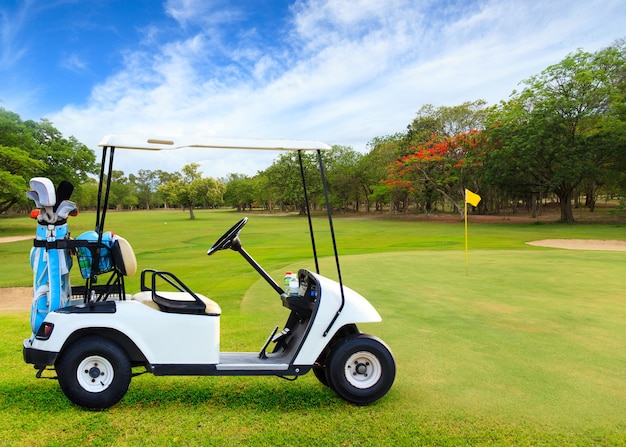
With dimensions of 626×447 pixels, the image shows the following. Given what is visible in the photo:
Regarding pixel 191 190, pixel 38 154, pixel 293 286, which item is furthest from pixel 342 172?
pixel 293 286

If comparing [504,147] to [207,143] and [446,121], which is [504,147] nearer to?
[446,121]

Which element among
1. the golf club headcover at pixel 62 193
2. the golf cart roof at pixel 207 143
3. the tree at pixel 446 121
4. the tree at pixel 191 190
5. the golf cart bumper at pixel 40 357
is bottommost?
the golf cart bumper at pixel 40 357

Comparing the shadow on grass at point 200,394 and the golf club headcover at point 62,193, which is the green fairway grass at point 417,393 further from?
the golf club headcover at point 62,193

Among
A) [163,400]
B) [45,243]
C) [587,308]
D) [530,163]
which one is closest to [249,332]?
[163,400]

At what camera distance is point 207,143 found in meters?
3.30

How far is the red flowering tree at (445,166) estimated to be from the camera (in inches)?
1419

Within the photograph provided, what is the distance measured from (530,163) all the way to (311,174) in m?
29.8

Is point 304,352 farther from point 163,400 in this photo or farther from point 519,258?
point 519,258

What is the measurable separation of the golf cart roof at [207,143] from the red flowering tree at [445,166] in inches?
1341

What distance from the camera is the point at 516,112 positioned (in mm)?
A: 31984

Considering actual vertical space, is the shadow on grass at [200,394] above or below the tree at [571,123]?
below

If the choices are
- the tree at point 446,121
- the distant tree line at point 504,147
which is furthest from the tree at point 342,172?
the tree at point 446,121

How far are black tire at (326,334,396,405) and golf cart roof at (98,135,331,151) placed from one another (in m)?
1.61

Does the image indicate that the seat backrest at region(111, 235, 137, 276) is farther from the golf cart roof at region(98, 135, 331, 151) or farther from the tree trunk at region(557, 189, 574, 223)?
the tree trunk at region(557, 189, 574, 223)
